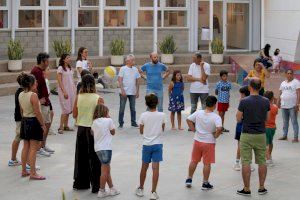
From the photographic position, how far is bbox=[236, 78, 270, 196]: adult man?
36.7ft

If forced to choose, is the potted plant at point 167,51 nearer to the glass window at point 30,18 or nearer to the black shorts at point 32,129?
the glass window at point 30,18

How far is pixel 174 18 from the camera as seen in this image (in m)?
30.0

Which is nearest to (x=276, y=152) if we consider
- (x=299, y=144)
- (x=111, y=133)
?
(x=299, y=144)

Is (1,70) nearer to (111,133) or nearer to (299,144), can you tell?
(299,144)

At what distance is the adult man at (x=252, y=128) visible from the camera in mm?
11195

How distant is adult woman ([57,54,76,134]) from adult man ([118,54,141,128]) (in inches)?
46.0

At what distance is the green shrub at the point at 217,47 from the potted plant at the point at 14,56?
687cm

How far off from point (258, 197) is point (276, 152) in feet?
11.3

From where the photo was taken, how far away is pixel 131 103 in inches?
675

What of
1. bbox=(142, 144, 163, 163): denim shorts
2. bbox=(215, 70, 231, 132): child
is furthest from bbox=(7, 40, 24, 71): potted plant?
bbox=(142, 144, 163, 163): denim shorts

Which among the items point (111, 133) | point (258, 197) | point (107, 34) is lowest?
point (258, 197)

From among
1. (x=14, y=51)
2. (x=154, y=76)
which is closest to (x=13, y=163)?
(x=154, y=76)

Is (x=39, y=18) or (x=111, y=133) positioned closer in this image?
(x=111, y=133)

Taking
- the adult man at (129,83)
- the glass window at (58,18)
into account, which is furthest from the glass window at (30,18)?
the adult man at (129,83)
